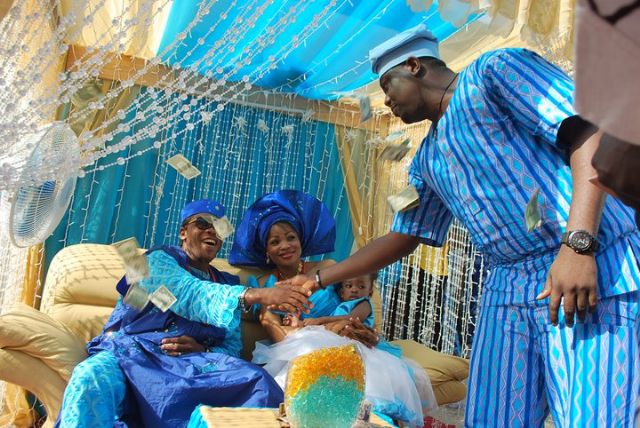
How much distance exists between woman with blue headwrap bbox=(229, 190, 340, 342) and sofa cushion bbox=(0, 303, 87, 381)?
1.13 metres

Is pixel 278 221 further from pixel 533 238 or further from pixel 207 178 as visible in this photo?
pixel 533 238

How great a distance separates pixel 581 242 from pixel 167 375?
2056mm

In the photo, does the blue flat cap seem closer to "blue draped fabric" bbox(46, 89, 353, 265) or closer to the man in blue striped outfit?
the man in blue striped outfit

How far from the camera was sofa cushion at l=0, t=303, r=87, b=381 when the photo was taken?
284cm

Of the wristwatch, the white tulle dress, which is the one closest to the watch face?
the wristwatch

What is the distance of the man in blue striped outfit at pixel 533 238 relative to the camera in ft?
4.34

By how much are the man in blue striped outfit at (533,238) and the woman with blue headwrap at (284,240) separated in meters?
2.07

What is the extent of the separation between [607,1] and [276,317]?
131 inches

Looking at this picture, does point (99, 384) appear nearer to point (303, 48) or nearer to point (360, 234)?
point (303, 48)

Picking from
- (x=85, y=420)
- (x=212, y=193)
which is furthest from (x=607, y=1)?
(x=212, y=193)

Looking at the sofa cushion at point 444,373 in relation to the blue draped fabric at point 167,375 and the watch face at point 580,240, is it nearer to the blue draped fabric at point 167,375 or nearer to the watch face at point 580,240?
the blue draped fabric at point 167,375

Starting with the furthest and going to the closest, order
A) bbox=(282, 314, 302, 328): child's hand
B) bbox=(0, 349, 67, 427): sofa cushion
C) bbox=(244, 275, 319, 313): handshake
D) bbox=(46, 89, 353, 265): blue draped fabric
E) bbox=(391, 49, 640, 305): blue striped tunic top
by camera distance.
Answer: bbox=(46, 89, 353, 265): blue draped fabric < bbox=(282, 314, 302, 328): child's hand < bbox=(0, 349, 67, 427): sofa cushion < bbox=(244, 275, 319, 313): handshake < bbox=(391, 49, 640, 305): blue striped tunic top

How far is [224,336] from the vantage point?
11.1 feet

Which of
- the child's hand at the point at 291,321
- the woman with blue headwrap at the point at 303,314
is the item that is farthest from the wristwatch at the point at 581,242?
the child's hand at the point at 291,321
